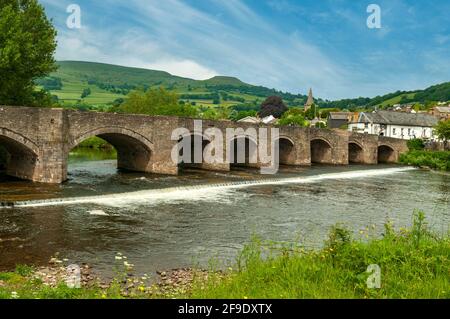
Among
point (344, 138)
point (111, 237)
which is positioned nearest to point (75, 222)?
point (111, 237)

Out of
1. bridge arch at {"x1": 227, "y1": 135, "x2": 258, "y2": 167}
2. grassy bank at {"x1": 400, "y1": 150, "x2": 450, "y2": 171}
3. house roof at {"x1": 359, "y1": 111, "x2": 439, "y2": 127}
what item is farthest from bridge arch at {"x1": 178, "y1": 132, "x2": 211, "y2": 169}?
house roof at {"x1": 359, "y1": 111, "x2": 439, "y2": 127}

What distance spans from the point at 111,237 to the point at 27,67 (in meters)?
22.6

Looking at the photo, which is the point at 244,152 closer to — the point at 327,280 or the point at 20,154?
the point at 20,154

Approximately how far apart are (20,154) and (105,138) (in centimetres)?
723

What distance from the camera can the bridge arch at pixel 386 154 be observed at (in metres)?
62.0

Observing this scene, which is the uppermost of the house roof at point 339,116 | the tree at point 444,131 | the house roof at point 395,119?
the house roof at point 339,116

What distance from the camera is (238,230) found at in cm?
1792

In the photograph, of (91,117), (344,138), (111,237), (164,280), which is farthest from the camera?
(344,138)

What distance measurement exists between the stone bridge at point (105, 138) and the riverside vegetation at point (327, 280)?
56.4 feet

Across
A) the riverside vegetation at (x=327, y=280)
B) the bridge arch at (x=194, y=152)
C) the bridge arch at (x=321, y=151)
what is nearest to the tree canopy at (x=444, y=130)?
the bridge arch at (x=321, y=151)

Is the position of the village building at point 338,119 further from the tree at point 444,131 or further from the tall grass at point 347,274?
the tall grass at point 347,274

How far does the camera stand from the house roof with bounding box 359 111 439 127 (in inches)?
3268

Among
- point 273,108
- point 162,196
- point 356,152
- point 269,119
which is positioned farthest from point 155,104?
point 273,108
